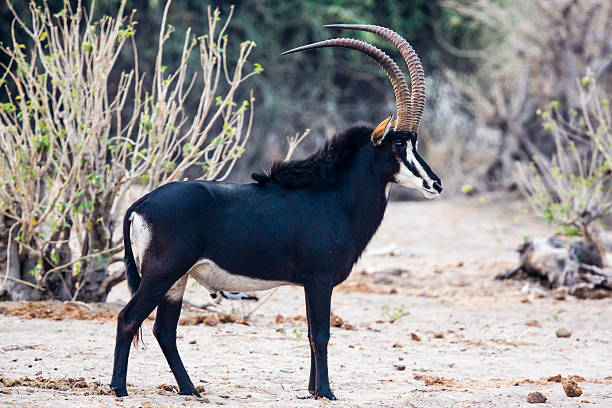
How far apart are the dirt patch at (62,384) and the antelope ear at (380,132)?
236 centimetres

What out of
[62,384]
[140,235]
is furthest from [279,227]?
[62,384]

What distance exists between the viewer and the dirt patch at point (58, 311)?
740 cm

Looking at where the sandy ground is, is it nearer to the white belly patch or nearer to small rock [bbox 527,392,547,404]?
small rock [bbox 527,392,547,404]

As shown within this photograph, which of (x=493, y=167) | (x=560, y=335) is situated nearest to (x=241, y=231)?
(x=560, y=335)

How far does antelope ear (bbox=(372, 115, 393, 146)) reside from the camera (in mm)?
5520

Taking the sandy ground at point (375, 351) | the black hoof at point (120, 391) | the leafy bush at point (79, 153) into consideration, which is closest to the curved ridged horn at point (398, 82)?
the leafy bush at point (79, 153)

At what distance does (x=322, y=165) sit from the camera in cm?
559

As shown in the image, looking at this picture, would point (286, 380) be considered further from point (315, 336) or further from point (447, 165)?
point (447, 165)

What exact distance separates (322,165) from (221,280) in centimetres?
105

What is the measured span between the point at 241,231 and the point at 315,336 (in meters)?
0.81

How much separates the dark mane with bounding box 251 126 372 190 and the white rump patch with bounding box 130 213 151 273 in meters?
0.78

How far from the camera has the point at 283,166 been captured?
5.54 meters

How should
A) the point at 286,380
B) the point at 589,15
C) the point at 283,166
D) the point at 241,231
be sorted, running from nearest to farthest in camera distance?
the point at 241,231 < the point at 283,166 < the point at 286,380 < the point at 589,15

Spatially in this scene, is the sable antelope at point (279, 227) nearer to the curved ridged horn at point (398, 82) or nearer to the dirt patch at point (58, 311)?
the curved ridged horn at point (398, 82)
